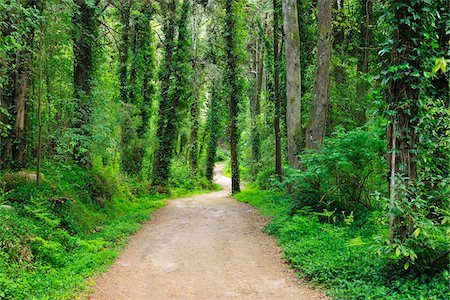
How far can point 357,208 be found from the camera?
29.7ft

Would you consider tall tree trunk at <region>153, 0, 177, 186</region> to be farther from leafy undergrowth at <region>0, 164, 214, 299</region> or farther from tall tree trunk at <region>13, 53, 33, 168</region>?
tall tree trunk at <region>13, 53, 33, 168</region>

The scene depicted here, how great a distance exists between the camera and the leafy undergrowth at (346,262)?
15.5 ft

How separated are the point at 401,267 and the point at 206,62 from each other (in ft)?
60.1

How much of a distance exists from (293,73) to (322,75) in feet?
6.34

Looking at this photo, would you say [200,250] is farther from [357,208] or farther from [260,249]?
[357,208]

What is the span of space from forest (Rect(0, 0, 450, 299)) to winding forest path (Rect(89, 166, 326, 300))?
15.6 inches

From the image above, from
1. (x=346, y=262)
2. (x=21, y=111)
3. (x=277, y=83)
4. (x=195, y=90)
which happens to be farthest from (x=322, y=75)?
(x=195, y=90)

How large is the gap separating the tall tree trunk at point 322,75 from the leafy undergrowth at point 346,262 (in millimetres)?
2677

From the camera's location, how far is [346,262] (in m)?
5.98

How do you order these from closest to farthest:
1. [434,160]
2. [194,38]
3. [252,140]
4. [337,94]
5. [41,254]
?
[434,160] → [41,254] → [337,94] → [194,38] → [252,140]

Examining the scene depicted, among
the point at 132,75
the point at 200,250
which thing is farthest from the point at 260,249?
the point at 132,75

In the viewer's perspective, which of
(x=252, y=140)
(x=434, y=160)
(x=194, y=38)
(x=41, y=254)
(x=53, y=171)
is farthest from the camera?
(x=252, y=140)

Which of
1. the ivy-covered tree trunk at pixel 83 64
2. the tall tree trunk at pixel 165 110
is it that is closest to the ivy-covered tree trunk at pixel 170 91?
Answer: the tall tree trunk at pixel 165 110

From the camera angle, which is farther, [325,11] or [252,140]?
[252,140]
